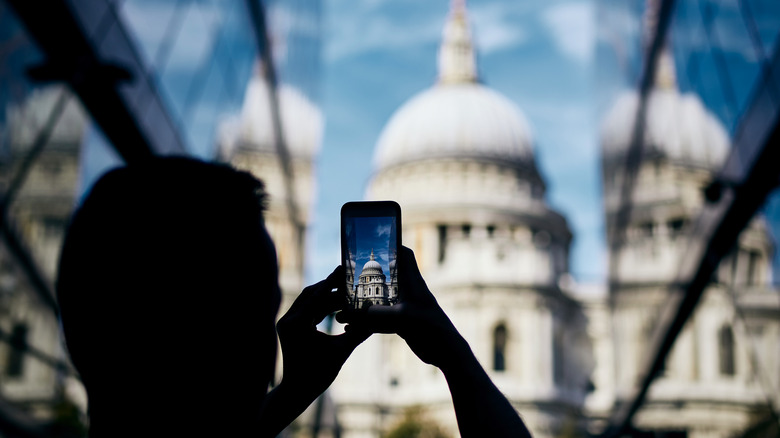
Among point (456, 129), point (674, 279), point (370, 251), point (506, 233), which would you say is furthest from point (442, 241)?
point (370, 251)

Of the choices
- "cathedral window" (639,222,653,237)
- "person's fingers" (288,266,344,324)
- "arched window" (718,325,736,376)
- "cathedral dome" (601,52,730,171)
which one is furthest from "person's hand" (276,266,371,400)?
"cathedral window" (639,222,653,237)

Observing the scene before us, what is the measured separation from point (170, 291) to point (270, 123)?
19149mm

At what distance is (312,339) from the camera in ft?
5.31

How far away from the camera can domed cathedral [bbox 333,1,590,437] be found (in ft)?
143

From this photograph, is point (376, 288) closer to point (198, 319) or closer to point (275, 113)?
point (198, 319)

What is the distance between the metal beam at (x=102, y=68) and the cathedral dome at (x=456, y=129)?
52.8m

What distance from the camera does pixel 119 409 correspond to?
5.01 ft

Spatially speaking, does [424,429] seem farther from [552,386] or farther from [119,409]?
[119,409]

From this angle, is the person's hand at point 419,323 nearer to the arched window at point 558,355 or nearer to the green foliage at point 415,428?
the green foliage at point 415,428

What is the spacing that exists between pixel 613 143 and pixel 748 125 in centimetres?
1841

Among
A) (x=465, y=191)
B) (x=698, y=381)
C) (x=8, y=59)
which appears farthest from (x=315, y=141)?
(x=465, y=191)

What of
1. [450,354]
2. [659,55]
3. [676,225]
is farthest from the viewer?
[659,55]

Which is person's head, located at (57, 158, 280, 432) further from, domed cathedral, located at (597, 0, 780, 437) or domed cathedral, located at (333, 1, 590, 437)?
domed cathedral, located at (333, 1, 590, 437)

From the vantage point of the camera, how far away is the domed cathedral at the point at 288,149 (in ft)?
54.2
